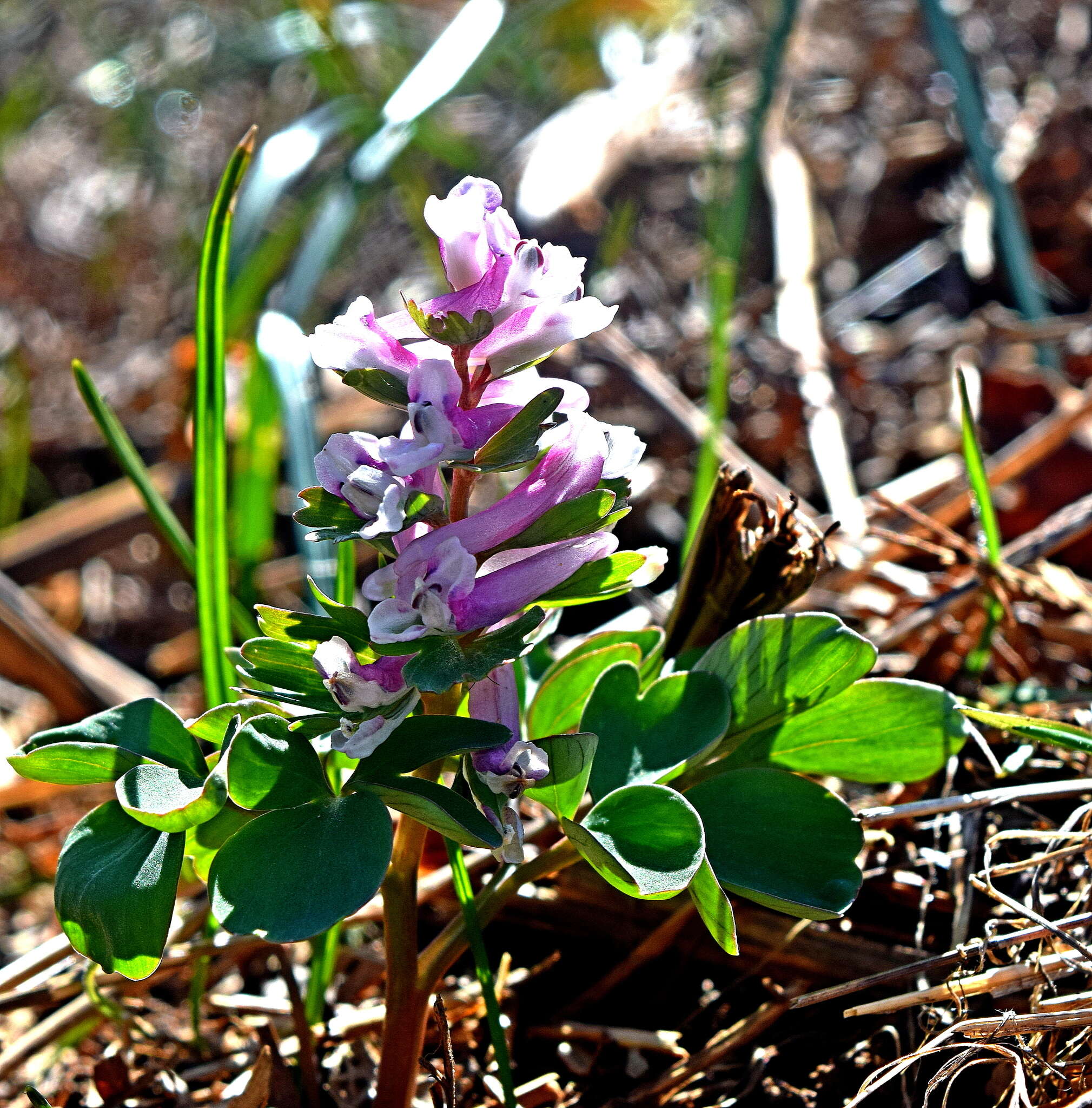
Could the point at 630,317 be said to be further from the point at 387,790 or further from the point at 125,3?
the point at 125,3

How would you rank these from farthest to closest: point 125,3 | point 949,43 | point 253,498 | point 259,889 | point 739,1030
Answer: point 125,3 → point 949,43 → point 253,498 → point 739,1030 → point 259,889

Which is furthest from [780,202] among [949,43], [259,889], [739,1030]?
[259,889]

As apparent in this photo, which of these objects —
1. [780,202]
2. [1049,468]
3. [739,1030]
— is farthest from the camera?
[780,202]

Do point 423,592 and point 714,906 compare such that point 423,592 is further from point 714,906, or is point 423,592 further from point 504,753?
point 714,906

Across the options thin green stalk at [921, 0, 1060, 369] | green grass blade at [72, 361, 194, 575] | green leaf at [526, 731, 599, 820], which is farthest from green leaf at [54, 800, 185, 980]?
thin green stalk at [921, 0, 1060, 369]

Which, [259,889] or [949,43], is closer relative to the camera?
[259,889]

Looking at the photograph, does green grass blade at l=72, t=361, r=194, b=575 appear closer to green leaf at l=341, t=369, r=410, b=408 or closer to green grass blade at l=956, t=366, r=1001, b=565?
green leaf at l=341, t=369, r=410, b=408

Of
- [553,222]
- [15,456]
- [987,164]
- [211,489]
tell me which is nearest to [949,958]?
[211,489]
